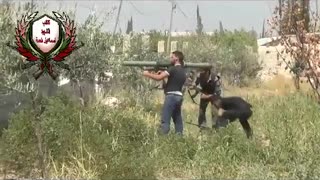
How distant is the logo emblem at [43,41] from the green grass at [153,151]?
0.84 metres

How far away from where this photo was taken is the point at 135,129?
9.40 m

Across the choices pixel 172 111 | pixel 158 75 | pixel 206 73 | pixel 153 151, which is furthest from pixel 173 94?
pixel 153 151

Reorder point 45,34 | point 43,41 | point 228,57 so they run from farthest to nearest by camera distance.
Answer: point 228,57, point 45,34, point 43,41

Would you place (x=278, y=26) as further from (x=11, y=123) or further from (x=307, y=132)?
(x=11, y=123)

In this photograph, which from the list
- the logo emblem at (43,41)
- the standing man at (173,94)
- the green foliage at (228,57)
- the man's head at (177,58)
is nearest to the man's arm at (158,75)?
the standing man at (173,94)

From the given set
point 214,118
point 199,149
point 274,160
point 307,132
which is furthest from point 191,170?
point 214,118

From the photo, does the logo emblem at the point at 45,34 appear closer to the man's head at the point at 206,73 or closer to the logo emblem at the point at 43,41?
the logo emblem at the point at 43,41

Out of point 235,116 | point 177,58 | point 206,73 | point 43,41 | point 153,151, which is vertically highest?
point 43,41

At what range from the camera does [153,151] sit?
858cm

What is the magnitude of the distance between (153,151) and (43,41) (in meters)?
2.35

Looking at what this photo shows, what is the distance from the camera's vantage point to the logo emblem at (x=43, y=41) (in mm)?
9078

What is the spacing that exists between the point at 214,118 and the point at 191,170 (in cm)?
400

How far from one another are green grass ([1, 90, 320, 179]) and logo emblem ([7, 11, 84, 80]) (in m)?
0.84

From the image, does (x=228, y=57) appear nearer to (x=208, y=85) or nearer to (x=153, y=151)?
(x=208, y=85)
